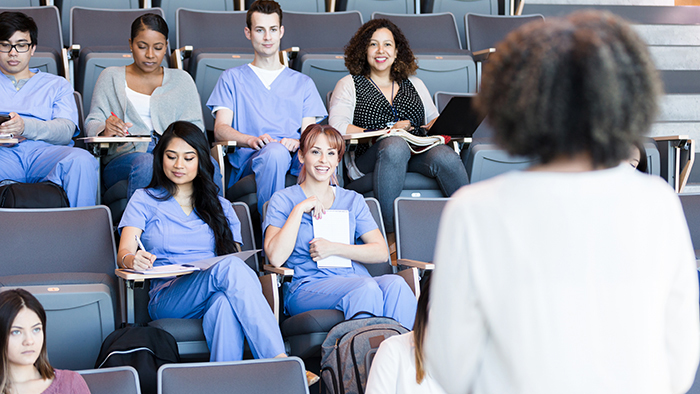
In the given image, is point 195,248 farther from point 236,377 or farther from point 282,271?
point 236,377

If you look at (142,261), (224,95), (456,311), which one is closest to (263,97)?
(224,95)

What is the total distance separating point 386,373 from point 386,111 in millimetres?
1913

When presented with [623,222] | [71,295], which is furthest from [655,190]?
[71,295]

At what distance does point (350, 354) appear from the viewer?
1958mm

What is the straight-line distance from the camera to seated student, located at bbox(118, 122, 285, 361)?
2.12 meters

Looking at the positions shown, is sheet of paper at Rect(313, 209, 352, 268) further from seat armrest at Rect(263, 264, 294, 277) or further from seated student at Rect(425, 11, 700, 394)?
seated student at Rect(425, 11, 700, 394)

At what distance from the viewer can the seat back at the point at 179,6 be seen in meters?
4.31

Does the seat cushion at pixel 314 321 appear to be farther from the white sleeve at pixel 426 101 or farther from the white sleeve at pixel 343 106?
the white sleeve at pixel 426 101

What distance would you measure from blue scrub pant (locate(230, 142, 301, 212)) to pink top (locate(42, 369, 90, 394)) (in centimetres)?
123

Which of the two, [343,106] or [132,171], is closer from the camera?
[132,171]

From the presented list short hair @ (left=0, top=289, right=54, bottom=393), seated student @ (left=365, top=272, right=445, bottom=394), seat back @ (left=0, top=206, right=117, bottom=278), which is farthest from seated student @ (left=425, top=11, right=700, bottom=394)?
seat back @ (left=0, top=206, right=117, bottom=278)

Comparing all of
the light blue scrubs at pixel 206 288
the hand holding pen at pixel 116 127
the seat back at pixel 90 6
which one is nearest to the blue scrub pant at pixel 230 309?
the light blue scrubs at pixel 206 288

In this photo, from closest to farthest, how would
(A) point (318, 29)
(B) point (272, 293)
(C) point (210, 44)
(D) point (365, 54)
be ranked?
(B) point (272, 293) → (D) point (365, 54) → (C) point (210, 44) → (A) point (318, 29)

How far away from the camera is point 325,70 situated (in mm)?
3820
